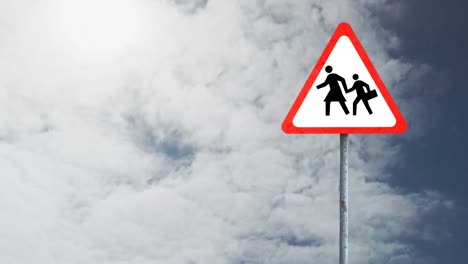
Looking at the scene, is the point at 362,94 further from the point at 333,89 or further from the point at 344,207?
the point at 344,207

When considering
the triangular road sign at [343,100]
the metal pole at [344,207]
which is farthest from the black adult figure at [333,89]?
the metal pole at [344,207]

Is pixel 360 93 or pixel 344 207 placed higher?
pixel 360 93

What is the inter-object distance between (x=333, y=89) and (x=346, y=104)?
14 cm

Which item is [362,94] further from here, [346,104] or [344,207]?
[344,207]

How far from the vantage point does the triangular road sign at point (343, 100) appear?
287cm

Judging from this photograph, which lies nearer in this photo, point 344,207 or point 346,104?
point 344,207

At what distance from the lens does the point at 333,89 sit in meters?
2.88

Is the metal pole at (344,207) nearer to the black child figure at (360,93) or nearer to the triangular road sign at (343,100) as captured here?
the triangular road sign at (343,100)

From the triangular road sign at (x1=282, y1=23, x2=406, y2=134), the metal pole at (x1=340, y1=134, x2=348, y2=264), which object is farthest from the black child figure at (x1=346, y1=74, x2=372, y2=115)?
the metal pole at (x1=340, y1=134, x2=348, y2=264)

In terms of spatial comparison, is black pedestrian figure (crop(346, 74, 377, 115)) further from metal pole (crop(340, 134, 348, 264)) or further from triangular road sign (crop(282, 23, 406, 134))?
metal pole (crop(340, 134, 348, 264))

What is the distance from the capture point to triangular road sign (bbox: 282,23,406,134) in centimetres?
287

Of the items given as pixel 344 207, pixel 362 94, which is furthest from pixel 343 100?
pixel 344 207

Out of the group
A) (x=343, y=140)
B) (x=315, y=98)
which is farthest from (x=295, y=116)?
(x=343, y=140)

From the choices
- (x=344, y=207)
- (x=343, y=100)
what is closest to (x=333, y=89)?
(x=343, y=100)
